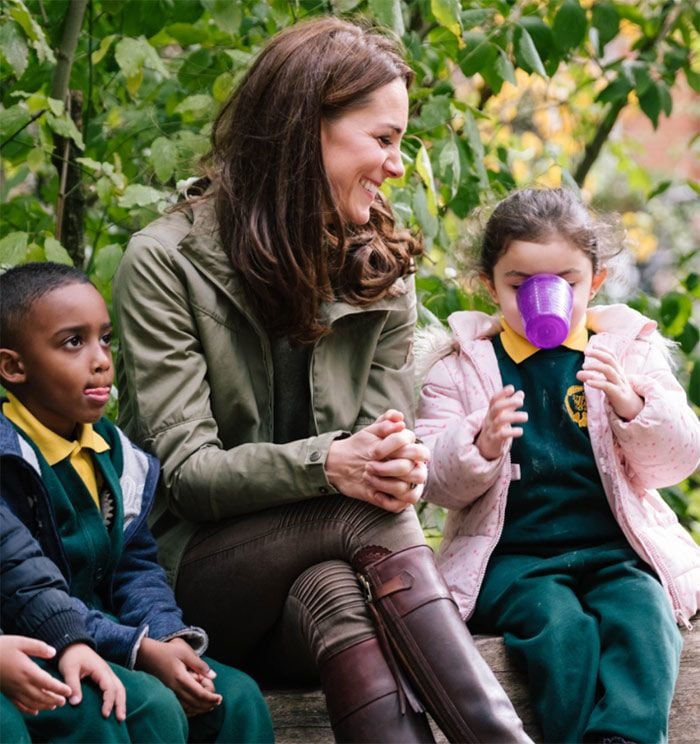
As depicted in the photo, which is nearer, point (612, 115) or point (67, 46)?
point (67, 46)

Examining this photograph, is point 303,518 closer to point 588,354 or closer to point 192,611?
point 192,611

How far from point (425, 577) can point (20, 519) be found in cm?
71

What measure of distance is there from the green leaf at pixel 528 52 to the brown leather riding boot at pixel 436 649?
4.88 feet

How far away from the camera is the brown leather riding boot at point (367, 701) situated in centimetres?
227

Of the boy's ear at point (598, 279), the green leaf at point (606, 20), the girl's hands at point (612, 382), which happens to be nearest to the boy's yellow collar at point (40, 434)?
the girl's hands at point (612, 382)

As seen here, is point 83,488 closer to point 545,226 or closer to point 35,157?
point 35,157

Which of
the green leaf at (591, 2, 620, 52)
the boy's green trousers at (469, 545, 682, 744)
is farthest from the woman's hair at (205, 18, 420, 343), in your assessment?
the green leaf at (591, 2, 620, 52)

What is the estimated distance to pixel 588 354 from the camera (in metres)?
2.79

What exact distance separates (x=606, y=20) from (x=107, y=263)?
1.58 meters

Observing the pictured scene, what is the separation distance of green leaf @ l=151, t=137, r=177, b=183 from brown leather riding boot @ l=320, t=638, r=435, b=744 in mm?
1322

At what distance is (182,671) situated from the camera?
2.33 meters

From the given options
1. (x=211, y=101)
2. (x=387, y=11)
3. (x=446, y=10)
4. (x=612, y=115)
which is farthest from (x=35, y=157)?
(x=612, y=115)

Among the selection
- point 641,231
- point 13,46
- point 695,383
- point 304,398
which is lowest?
point 641,231

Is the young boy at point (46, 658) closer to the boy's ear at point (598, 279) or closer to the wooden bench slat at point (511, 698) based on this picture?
the wooden bench slat at point (511, 698)
